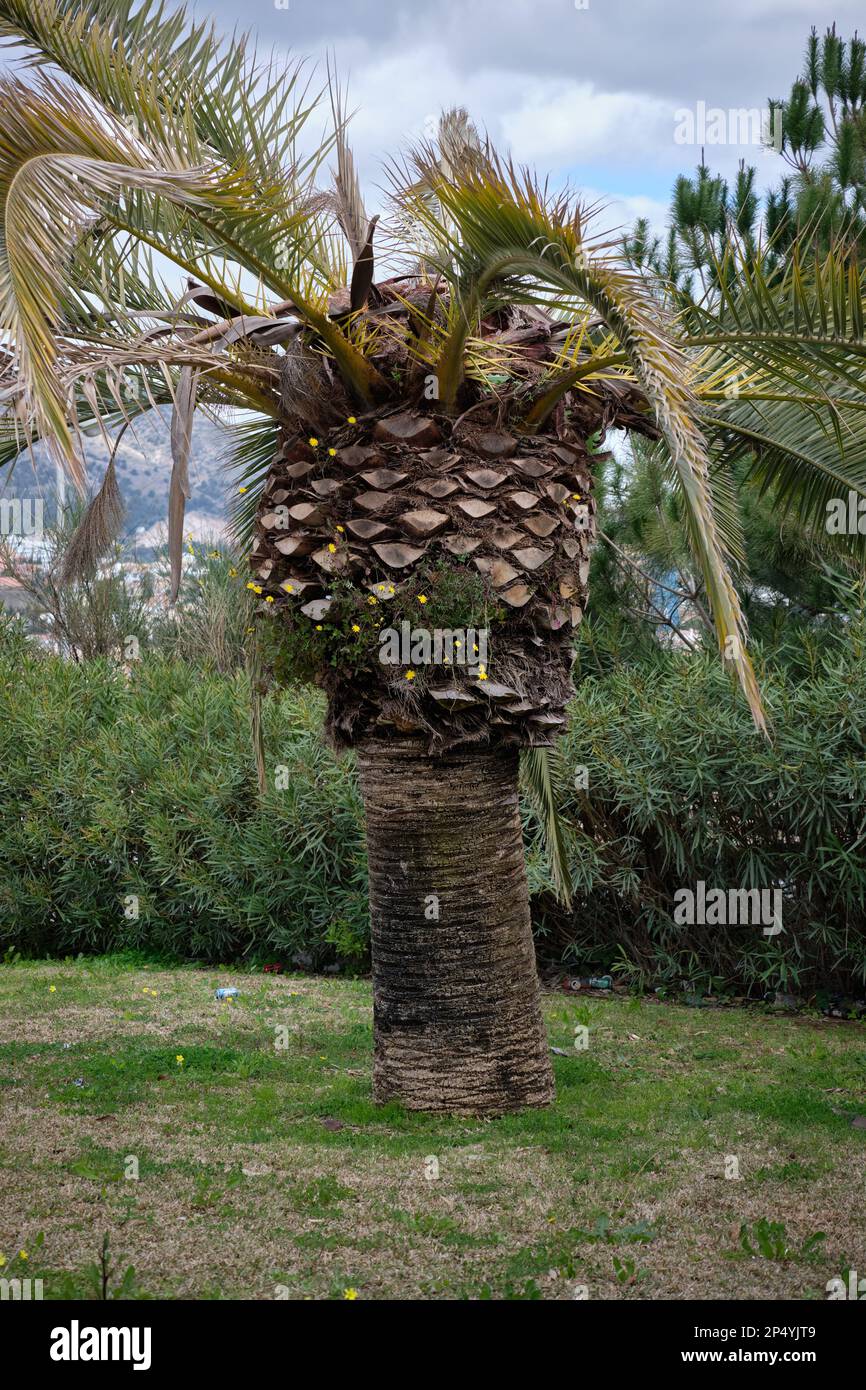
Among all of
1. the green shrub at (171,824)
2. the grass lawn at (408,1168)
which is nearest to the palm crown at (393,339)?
the grass lawn at (408,1168)

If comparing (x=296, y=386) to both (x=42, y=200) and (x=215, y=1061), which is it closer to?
(x=42, y=200)

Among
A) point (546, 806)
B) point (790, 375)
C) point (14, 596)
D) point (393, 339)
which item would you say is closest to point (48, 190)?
point (393, 339)

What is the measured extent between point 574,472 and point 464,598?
78cm

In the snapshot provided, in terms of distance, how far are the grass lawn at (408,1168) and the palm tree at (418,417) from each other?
1.62 ft

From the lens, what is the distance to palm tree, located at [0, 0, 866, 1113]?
420cm

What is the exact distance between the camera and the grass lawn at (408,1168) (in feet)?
11.7

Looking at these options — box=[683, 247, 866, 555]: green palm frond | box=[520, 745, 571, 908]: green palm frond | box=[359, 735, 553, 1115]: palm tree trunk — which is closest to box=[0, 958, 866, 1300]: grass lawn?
box=[359, 735, 553, 1115]: palm tree trunk

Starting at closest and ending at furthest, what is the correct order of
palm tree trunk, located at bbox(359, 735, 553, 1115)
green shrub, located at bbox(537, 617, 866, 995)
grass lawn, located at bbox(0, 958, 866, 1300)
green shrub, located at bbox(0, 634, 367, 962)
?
1. grass lawn, located at bbox(0, 958, 866, 1300)
2. palm tree trunk, located at bbox(359, 735, 553, 1115)
3. green shrub, located at bbox(537, 617, 866, 995)
4. green shrub, located at bbox(0, 634, 367, 962)

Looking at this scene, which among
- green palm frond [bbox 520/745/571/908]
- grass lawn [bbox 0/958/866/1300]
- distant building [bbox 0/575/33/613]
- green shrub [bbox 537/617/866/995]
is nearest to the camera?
Answer: grass lawn [bbox 0/958/866/1300]

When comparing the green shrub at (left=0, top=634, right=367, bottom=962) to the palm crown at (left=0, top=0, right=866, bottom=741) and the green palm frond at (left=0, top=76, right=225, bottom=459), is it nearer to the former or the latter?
the palm crown at (left=0, top=0, right=866, bottom=741)

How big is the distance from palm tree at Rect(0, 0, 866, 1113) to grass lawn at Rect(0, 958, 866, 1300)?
495 mm

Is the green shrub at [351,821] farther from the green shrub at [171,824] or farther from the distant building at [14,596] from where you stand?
the distant building at [14,596]

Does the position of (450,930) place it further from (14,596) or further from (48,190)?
(14,596)

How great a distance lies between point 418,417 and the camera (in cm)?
461
